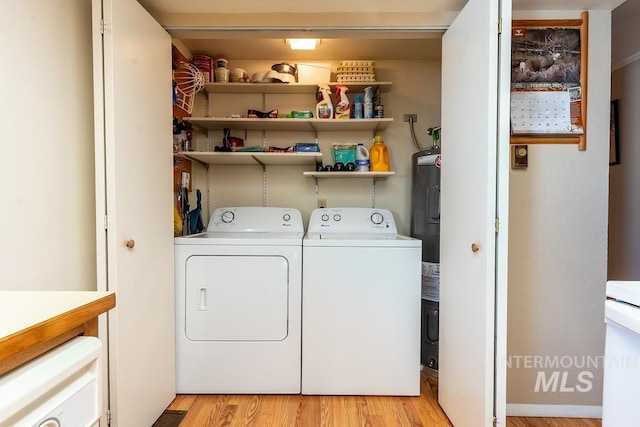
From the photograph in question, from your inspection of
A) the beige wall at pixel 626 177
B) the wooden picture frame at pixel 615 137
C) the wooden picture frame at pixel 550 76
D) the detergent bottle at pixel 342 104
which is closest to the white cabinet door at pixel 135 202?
the detergent bottle at pixel 342 104

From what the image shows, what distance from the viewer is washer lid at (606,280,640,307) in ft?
2.52

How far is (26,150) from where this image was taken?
44.5 inches

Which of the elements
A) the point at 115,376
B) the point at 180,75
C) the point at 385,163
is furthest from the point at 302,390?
the point at 180,75

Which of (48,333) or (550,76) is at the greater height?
(550,76)

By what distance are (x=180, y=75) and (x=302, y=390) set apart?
211cm

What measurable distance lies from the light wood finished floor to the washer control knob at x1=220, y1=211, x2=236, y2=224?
1.12 m

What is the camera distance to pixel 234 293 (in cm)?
186

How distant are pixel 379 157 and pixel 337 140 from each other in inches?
14.9

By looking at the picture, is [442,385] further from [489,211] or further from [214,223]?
[214,223]

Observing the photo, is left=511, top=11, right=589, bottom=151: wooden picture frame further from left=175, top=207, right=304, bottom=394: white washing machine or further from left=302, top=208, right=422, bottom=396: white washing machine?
left=175, top=207, right=304, bottom=394: white washing machine

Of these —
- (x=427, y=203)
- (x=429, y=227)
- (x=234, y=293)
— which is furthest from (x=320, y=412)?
(x=427, y=203)

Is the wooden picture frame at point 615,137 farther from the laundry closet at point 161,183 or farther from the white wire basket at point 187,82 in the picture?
the white wire basket at point 187,82

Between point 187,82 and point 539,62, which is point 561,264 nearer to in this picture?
point 539,62

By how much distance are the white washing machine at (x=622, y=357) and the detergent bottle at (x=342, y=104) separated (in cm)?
178
